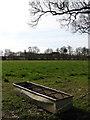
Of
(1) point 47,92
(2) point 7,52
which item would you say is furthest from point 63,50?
(1) point 47,92

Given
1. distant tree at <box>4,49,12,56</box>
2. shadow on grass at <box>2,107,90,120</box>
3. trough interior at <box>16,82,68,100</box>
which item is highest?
distant tree at <box>4,49,12,56</box>

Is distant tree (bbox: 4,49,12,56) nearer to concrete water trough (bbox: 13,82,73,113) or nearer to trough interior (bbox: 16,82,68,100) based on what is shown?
trough interior (bbox: 16,82,68,100)

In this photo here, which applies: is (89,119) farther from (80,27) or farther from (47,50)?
(47,50)

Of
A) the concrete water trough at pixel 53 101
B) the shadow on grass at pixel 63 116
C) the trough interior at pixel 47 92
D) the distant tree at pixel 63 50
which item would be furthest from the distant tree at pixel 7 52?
the shadow on grass at pixel 63 116

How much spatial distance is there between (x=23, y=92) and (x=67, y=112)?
2367 mm

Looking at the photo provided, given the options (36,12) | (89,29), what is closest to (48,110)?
(36,12)

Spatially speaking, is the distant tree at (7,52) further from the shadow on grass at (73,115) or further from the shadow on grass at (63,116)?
the shadow on grass at (73,115)

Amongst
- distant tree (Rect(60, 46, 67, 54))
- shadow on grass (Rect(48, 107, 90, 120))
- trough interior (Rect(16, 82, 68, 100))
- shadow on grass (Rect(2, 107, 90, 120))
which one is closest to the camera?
shadow on grass (Rect(48, 107, 90, 120))

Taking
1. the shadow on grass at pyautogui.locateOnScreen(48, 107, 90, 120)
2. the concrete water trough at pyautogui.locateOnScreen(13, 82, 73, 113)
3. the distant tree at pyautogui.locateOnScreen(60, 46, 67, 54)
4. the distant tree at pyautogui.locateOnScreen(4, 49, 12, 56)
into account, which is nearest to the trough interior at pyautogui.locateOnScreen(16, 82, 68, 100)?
the concrete water trough at pyautogui.locateOnScreen(13, 82, 73, 113)

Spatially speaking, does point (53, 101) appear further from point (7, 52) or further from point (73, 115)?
point (7, 52)

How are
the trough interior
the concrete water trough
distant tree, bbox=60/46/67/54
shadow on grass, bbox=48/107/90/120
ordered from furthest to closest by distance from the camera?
distant tree, bbox=60/46/67/54 → the trough interior → the concrete water trough → shadow on grass, bbox=48/107/90/120

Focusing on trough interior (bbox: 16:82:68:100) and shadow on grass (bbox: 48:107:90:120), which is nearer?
shadow on grass (bbox: 48:107:90:120)

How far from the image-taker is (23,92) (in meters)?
6.34

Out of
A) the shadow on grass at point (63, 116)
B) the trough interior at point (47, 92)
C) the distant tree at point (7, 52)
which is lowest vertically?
the shadow on grass at point (63, 116)
